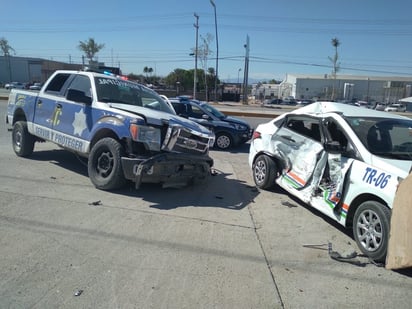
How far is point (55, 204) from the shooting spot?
525cm

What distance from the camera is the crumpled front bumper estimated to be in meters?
5.41

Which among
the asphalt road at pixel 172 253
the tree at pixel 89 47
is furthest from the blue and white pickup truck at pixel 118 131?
the tree at pixel 89 47

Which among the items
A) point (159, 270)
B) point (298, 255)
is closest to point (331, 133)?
point (298, 255)

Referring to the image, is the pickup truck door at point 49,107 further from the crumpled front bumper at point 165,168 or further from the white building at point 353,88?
the white building at point 353,88

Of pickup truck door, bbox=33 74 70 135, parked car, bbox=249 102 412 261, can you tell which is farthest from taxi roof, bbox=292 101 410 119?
pickup truck door, bbox=33 74 70 135

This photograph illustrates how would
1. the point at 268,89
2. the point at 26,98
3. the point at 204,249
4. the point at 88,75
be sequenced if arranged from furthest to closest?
the point at 268,89, the point at 26,98, the point at 88,75, the point at 204,249

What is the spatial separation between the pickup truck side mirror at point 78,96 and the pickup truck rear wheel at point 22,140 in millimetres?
2566

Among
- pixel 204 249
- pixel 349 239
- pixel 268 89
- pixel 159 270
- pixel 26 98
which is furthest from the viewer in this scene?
pixel 268 89

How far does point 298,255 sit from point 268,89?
4626 inches

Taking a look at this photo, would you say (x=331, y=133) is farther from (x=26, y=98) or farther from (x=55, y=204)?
(x=26, y=98)

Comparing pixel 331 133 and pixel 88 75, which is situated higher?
pixel 88 75

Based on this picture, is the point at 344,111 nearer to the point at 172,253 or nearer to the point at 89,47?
the point at 172,253

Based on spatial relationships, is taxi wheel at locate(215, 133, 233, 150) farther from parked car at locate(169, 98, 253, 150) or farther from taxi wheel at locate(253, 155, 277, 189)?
taxi wheel at locate(253, 155, 277, 189)

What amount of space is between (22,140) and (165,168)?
452 centimetres
